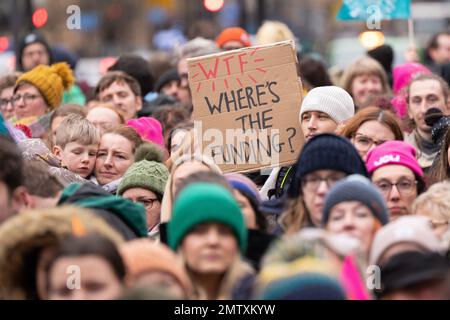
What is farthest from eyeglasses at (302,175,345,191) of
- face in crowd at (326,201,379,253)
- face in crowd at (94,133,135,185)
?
face in crowd at (94,133,135,185)

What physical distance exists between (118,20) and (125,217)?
4465 centimetres

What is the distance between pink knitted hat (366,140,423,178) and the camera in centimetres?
1062

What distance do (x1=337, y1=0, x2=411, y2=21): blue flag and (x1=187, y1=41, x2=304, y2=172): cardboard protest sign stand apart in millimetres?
3550

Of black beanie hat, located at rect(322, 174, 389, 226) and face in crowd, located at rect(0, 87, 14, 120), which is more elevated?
face in crowd, located at rect(0, 87, 14, 120)

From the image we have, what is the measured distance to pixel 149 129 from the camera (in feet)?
44.0

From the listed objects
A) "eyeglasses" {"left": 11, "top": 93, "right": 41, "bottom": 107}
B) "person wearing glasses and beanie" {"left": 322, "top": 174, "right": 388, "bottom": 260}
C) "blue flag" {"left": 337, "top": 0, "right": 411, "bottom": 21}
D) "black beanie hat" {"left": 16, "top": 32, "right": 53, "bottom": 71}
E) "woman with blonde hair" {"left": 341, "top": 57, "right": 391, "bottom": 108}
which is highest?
"black beanie hat" {"left": 16, "top": 32, "right": 53, "bottom": 71}

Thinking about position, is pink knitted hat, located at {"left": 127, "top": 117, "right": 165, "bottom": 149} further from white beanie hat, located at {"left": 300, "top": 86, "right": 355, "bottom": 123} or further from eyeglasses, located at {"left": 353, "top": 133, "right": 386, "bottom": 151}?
eyeglasses, located at {"left": 353, "top": 133, "right": 386, "bottom": 151}

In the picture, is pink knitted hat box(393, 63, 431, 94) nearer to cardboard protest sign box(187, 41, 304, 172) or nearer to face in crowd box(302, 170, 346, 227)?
cardboard protest sign box(187, 41, 304, 172)

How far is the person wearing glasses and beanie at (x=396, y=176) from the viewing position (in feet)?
33.9

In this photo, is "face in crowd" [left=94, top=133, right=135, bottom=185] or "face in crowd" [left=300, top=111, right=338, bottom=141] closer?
"face in crowd" [left=300, top=111, right=338, bottom=141]

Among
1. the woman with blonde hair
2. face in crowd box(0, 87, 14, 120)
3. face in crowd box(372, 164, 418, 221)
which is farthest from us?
the woman with blonde hair

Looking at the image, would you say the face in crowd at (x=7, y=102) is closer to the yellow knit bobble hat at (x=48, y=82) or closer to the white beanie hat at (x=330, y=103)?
the yellow knit bobble hat at (x=48, y=82)

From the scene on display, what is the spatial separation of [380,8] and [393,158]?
455 cm

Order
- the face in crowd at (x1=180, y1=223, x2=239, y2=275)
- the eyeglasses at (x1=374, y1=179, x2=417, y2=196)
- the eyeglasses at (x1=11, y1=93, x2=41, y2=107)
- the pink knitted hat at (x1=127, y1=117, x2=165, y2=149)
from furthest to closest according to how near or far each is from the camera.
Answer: the eyeglasses at (x1=11, y1=93, x2=41, y2=107), the pink knitted hat at (x1=127, y1=117, x2=165, y2=149), the eyeglasses at (x1=374, y1=179, x2=417, y2=196), the face in crowd at (x1=180, y1=223, x2=239, y2=275)
